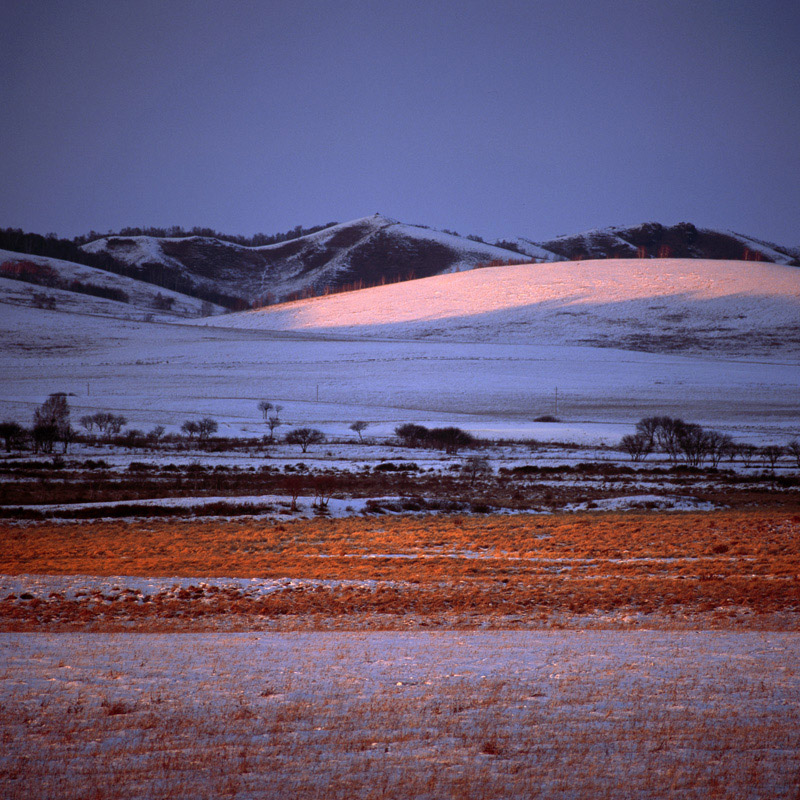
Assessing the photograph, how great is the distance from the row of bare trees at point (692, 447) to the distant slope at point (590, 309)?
4267 centimetres

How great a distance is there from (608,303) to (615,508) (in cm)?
8541

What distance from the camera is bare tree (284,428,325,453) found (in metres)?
48.0

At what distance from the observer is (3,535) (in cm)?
1836

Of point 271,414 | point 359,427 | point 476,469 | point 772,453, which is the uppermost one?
point 271,414

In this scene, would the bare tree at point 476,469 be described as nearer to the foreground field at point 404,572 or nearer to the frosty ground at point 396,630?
the frosty ground at point 396,630

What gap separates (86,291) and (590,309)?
111846 millimetres

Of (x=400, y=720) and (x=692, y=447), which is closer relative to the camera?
(x=400, y=720)

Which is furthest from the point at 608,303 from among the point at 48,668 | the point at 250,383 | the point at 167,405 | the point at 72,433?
the point at 48,668

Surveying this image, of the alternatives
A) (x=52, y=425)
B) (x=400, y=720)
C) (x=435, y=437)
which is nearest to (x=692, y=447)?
(x=435, y=437)

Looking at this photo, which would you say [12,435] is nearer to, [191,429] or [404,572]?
[191,429]

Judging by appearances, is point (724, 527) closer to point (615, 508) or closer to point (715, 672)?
point (615, 508)

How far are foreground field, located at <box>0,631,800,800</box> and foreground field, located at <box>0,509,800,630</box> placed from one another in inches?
80.6

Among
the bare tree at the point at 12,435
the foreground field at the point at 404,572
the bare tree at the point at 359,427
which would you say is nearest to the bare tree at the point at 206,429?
Result: the bare tree at the point at 359,427

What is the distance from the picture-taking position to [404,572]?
45.9 feet
